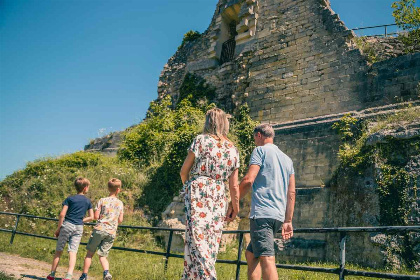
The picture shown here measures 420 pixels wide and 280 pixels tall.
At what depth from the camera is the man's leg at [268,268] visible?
3340mm

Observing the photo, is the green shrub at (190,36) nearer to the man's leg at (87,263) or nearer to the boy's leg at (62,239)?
the boy's leg at (62,239)

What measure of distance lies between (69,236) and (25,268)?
1.71m

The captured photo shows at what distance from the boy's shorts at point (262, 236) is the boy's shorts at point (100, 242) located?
257 cm

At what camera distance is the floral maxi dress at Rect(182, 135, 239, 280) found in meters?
3.23

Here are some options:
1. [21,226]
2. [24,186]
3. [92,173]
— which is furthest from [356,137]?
[24,186]

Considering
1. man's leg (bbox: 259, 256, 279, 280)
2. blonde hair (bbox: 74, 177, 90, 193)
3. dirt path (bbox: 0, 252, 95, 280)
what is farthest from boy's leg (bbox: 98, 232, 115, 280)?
man's leg (bbox: 259, 256, 279, 280)

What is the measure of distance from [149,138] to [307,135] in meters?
6.66

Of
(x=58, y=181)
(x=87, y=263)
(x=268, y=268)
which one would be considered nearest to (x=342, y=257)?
(x=268, y=268)

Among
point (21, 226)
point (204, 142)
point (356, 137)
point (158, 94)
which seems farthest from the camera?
point (158, 94)

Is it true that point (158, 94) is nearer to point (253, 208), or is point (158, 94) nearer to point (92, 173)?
point (92, 173)

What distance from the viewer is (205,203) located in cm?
335

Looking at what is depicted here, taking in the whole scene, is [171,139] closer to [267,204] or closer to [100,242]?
[100,242]

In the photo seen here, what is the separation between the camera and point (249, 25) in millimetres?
12688

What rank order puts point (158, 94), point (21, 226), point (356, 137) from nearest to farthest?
point (356, 137) < point (21, 226) < point (158, 94)
